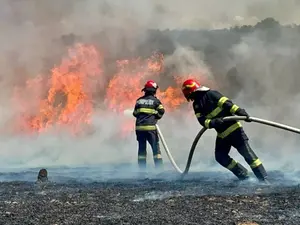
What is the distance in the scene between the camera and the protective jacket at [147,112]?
35.5 ft

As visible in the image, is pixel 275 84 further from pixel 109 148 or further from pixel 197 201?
pixel 197 201

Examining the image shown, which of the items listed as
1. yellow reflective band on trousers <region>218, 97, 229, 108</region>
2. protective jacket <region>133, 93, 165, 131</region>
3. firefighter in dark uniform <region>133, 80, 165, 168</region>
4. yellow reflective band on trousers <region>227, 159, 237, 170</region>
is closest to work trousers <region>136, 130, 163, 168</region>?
firefighter in dark uniform <region>133, 80, 165, 168</region>

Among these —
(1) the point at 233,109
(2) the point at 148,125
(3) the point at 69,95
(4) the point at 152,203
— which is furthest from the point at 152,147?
(3) the point at 69,95

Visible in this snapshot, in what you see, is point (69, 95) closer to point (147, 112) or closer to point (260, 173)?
point (147, 112)

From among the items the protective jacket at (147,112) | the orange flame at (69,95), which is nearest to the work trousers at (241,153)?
the protective jacket at (147,112)

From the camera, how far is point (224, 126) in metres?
7.88

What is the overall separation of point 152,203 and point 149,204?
0.21 ft

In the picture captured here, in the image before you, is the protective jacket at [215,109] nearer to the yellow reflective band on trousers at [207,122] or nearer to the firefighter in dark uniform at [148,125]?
the yellow reflective band on trousers at [207,122]

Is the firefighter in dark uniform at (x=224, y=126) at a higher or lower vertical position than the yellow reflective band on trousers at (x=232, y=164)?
higher

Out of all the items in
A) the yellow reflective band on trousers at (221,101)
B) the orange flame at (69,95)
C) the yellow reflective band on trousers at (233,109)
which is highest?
the orange flame at (69,95)

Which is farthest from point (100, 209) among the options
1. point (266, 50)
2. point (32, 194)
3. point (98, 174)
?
point (266, 50)

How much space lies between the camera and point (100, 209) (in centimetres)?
550

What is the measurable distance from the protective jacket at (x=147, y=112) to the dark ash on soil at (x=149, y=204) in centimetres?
334

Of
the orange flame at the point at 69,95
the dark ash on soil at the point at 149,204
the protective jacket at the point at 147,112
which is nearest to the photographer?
the dark ash on soil at the point at 149,204
